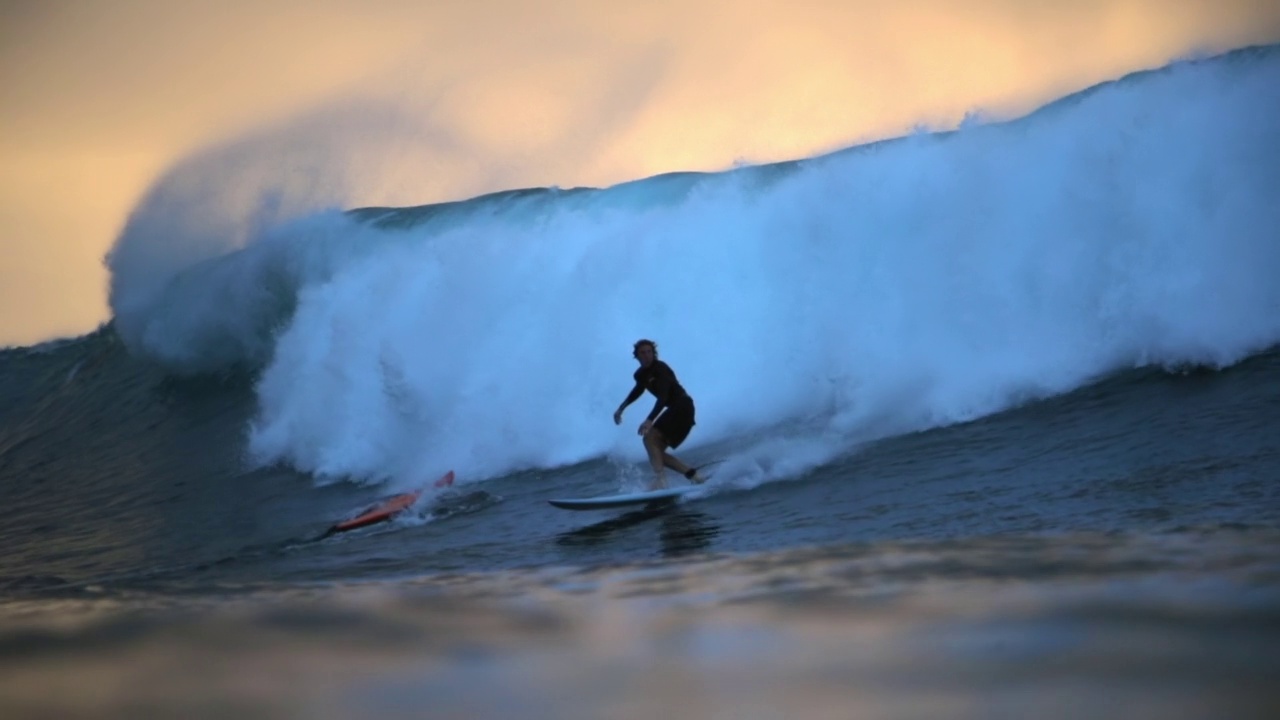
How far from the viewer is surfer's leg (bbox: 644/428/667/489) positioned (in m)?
10.4

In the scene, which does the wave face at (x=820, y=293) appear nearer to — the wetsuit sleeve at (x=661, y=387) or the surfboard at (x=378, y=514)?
the wetsuit sleeve at (x=661, y=387)

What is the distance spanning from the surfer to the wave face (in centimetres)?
90

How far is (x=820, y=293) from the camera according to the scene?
14852 millimetres

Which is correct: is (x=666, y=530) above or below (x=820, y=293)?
below

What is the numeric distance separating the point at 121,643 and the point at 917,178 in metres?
11.0

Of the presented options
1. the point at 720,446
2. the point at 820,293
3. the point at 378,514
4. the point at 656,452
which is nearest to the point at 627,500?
the point at 656,452

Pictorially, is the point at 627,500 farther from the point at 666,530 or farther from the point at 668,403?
the point at 666,530

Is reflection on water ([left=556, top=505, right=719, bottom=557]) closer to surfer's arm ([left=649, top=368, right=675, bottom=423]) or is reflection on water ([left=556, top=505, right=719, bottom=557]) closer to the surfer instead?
the surfer

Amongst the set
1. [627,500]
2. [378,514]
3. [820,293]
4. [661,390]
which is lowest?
[627,500]

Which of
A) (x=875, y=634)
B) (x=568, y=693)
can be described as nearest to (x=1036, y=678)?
(x=875, y=634)

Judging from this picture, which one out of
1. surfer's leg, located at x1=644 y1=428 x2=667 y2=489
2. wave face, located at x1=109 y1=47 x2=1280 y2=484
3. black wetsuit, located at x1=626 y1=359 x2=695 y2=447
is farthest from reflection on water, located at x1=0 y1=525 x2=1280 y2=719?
wave face, located at x1=109 y1=47 x2=1280 y2=484

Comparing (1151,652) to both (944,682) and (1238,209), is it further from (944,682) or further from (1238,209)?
(1238,209)

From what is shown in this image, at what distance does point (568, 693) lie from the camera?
12.5 feet

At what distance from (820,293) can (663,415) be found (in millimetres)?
4838
